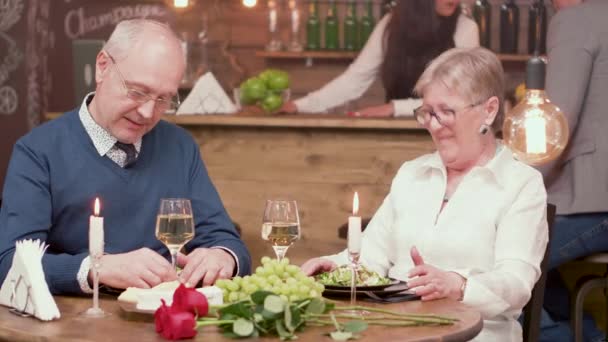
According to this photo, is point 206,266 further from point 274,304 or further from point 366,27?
point 366,27

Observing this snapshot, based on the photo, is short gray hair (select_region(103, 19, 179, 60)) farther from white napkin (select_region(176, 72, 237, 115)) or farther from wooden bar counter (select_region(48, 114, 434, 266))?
white napkin (select_region(176, 72, 237, 115))

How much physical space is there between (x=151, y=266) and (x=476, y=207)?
929mm

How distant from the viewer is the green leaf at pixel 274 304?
2.19 metres

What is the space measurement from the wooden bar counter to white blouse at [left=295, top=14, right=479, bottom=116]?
0.57 meters

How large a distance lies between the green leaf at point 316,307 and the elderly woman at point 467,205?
600 millimetres

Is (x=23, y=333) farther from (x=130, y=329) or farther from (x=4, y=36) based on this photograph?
(x=4, y=36)

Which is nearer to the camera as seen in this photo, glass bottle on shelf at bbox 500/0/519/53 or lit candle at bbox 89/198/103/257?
lit candle at bbox 89/198/103/257

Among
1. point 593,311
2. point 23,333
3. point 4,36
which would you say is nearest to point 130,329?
point 23,333

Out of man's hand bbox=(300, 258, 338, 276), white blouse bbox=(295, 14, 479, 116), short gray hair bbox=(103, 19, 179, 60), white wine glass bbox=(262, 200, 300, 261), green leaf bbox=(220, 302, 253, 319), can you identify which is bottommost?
man's hand bbox=(300, 258, 338, 276)

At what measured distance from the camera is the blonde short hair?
3.07 meters

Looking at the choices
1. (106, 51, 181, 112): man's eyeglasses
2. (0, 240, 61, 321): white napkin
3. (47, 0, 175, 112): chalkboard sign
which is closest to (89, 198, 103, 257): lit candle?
(0, 240, 61, 321): white napkin

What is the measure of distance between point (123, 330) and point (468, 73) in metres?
1.29

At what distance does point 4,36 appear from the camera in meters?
5.86

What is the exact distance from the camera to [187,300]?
7.18ft
